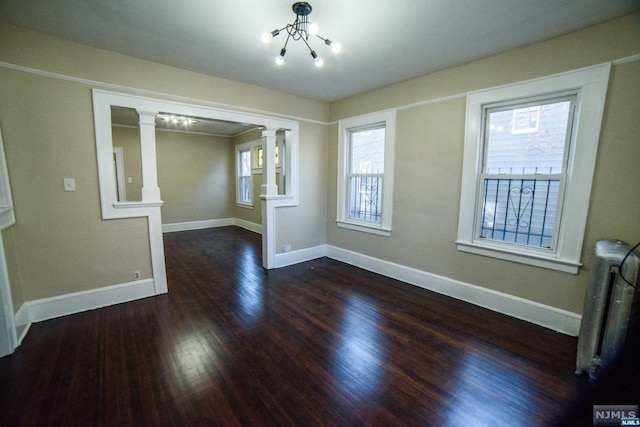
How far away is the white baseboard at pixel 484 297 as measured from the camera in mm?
2406

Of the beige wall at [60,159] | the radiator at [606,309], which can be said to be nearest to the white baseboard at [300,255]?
the beige wall at [60,159]

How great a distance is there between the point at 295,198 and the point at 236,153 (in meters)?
3.95

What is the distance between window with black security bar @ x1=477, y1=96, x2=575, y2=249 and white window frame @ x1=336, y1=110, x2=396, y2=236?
1117 millimetres

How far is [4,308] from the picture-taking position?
2018 millimetres

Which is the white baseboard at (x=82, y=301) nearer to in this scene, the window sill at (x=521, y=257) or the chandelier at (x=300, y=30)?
the chandelier at (x=300, y=30)

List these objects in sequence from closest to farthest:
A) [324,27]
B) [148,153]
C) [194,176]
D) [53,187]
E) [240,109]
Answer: [324,27] < [53,187] < [148,153] < [240,109] < [194,176]

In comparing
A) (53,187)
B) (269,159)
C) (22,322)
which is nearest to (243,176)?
(269,159)

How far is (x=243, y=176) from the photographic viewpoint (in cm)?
728

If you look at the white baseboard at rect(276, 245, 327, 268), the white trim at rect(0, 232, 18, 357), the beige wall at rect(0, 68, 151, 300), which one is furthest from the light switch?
the white baseboard at rect(276, 245, 327, 268)

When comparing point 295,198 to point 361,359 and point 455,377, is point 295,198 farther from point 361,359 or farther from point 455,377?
point 455,377

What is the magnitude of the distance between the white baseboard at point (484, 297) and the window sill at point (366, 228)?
16.2 inches

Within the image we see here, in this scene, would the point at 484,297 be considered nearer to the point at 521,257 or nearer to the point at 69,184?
the point at 521,257

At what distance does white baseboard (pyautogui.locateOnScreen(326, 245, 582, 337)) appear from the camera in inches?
94.7

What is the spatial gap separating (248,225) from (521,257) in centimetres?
593
